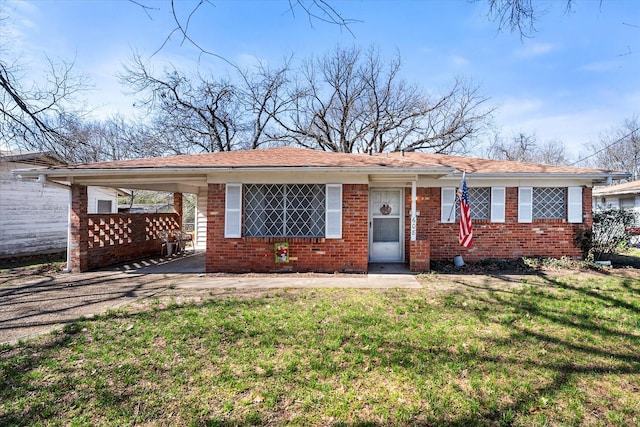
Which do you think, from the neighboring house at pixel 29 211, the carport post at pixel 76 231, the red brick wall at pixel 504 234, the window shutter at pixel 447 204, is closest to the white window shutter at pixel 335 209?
the red brick wall at pixel 504 234

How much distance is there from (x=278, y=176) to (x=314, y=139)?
15.1 metres

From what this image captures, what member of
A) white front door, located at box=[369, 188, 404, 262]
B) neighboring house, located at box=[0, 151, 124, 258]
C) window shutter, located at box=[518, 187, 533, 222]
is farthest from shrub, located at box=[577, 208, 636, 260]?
neighboring house, located at box=[0, 151, 124, 258]

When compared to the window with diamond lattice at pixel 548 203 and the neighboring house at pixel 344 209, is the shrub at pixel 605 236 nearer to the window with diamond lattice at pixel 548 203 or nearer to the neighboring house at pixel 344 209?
the neighboring house at pixel 344 209

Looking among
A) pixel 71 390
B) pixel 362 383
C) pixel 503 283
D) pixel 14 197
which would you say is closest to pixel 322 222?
pixel 503 283

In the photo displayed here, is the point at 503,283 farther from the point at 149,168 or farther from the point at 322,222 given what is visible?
the point at 149,168

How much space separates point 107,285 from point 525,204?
34.0ft

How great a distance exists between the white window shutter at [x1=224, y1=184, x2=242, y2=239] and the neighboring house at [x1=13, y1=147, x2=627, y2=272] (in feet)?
0.08

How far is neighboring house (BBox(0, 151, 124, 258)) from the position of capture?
989cm

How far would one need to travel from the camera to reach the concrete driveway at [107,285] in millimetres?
4519

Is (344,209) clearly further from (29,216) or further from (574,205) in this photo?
(29,216)

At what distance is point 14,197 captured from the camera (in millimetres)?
10195

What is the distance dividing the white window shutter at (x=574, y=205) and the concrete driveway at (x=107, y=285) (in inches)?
201

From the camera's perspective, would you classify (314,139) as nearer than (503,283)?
No

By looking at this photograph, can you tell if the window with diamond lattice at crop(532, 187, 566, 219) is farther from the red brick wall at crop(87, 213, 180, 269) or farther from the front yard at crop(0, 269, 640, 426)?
the red brick wall at crop(87, 213, 180, 269)
